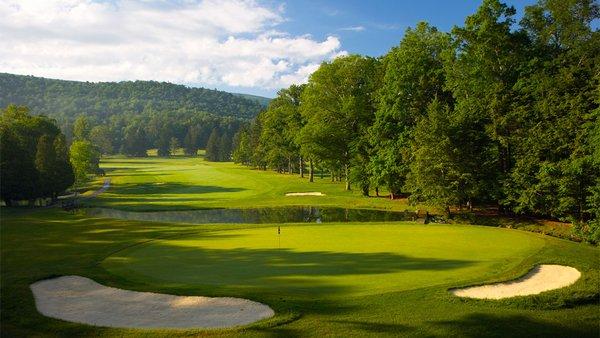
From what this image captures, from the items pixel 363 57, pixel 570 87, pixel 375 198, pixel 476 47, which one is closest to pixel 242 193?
pixel 375 198

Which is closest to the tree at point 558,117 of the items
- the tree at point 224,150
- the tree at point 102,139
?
the tree at point 224,150

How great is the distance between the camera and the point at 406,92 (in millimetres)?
46562

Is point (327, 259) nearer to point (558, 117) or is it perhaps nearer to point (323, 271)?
point (323, 271)

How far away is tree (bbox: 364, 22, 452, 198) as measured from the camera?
45.7m

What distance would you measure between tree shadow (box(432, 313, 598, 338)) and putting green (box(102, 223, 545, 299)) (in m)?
2.72

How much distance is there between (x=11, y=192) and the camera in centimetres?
4853

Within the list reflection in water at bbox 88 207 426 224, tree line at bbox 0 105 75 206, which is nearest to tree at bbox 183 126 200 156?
tree line at bbox 0 105 75 206

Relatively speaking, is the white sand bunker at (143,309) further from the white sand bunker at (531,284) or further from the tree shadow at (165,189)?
the tree shadow at (165,189)

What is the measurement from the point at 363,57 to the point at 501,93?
22784 millimetres

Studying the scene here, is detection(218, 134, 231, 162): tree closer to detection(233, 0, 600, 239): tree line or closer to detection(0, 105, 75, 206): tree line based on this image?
detection(0, 105, 75, 206): tree line

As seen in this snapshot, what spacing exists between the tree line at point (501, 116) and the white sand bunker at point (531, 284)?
40.6 ft

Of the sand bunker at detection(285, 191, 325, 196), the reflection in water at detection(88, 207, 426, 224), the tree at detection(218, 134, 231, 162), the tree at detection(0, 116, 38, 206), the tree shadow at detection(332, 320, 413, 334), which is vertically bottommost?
the reflection in water at detection(88, 207, 426, 224)

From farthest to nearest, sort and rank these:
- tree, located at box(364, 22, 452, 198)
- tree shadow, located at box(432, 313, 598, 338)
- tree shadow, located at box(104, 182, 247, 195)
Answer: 1. tree shadow, located at box(104, 182, 247, 195)
2. tree, located at box(364, 22, 452, 198)
3. tree shadow, located at box(432, 313, 598, 338)

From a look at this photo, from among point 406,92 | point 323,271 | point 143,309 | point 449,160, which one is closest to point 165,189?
point 406,92
